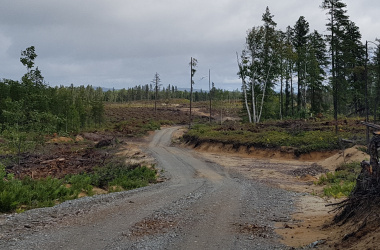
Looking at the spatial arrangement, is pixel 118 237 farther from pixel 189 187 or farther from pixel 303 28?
pixel 303 28

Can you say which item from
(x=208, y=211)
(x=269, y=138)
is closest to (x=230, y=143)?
(x=269, y=138)

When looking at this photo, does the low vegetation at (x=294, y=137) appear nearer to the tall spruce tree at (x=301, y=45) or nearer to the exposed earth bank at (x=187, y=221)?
the exposed earth bank at (x=187, y=221)

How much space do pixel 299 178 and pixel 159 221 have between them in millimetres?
10610

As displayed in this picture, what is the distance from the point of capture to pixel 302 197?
1163 centimetres

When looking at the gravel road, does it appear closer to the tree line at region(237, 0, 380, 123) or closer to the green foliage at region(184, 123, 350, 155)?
the green foliage at region(184, 123, 350, 155)

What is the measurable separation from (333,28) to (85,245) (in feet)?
111

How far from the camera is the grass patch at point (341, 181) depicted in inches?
448

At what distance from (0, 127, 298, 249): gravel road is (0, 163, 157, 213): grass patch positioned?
1381 mm

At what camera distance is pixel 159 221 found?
26.9 feet

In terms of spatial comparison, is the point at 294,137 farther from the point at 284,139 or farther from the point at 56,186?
Answer: the point at 56,186

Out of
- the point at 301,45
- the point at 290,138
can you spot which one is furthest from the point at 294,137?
the point at 301,45

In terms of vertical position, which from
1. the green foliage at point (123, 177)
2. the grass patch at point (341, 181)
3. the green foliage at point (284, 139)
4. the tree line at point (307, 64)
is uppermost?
the tree line at point (307, 64)

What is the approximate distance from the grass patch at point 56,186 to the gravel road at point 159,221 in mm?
1381

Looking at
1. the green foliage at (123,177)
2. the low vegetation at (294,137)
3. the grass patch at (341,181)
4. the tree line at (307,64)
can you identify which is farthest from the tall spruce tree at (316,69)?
the green foliage at (123,177)
